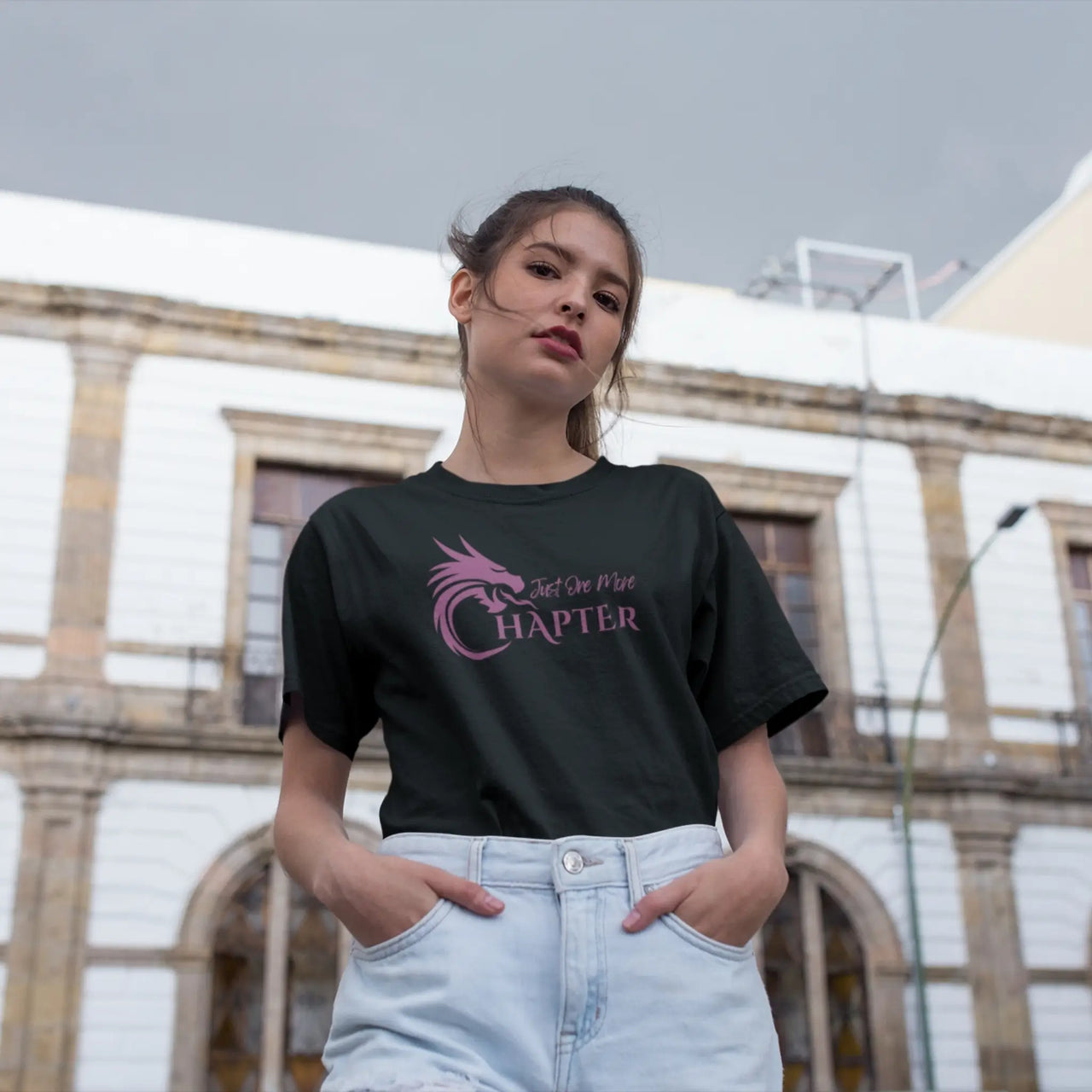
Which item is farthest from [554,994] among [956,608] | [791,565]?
[956,608]

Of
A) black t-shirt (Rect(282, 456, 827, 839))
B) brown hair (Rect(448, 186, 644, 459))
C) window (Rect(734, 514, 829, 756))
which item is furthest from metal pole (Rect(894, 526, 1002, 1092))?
black t-shirt (Rect(282, 456, 827, 839))

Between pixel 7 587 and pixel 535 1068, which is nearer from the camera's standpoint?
pixel 535 1068

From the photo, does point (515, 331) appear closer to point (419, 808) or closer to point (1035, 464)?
point (419, 808)

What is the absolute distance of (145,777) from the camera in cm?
1295

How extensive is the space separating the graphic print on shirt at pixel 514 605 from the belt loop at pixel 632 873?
0.85ft

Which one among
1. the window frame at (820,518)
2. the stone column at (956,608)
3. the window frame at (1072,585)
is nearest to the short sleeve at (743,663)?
the window frame at (820,518)

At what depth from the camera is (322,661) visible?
1.84 metres

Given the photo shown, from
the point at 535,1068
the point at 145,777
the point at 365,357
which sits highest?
the point at 365,357

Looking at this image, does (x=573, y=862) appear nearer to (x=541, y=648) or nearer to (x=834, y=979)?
(x=541, y=648)

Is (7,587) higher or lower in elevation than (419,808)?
higher

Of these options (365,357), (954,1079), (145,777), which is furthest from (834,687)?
(145,777)

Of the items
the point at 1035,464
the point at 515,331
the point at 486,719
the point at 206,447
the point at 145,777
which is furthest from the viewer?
the point at 1035,464

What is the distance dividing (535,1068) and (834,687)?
1392cm

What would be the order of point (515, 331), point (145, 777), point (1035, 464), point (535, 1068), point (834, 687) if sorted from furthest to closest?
point (1035, 464)
point (834, 687)
point (145, 777)
point (515, 331)
point (535, 1068)
